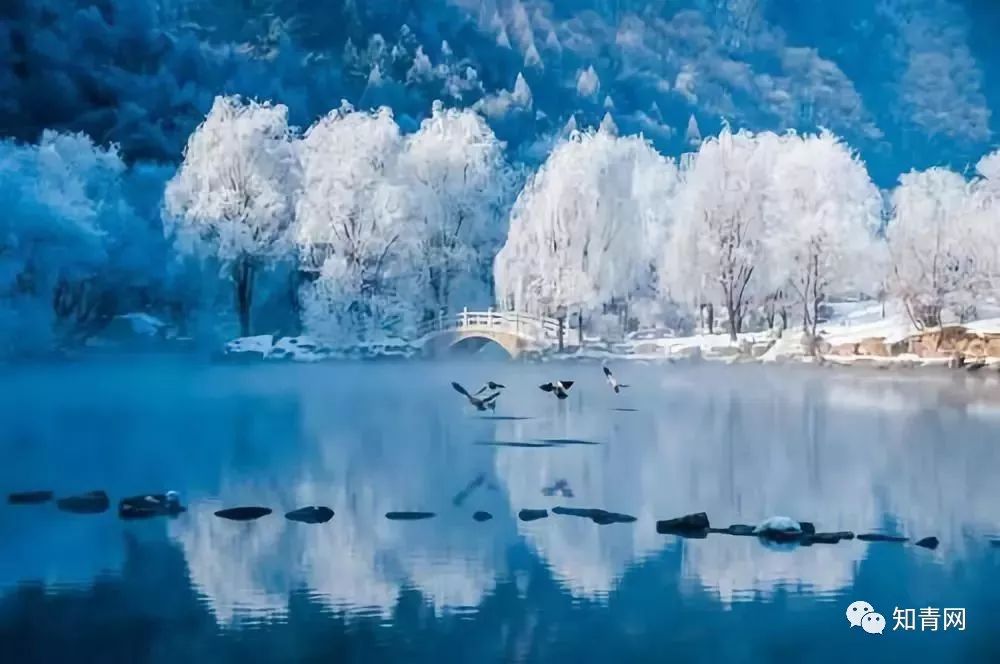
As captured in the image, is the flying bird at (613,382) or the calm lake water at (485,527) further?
the flying bird at (613,382)

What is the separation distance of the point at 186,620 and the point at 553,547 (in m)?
1.63

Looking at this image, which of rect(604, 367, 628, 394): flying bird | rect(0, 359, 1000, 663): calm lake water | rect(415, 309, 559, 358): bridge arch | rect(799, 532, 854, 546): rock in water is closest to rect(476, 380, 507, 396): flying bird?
rect(0, 359, 1000, 663): calm lake water

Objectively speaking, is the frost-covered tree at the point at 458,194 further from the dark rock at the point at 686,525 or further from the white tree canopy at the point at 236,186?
the dark rock at the point at 686,525

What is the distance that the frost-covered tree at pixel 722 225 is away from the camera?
1150 cm

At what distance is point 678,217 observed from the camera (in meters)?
12.1

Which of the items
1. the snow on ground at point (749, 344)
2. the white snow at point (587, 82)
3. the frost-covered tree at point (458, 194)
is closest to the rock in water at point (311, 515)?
the snow on ground at point (749, 344)

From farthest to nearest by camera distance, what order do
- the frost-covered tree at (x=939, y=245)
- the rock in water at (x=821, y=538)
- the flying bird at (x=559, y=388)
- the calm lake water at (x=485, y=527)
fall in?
the frost-covered tree at (x=939, y=245) < the flying bird at (x=559, y=388) < the rock in water at (x=821, y=538) < the calm lake water at (x=485, y=527)

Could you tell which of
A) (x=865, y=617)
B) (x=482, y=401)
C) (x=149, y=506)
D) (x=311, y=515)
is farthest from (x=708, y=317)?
(x=865, y=617)

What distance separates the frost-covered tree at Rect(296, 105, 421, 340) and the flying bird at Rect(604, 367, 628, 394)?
1.85 m

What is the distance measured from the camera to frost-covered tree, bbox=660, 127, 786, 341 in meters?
11.5

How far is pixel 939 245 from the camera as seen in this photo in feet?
35.1

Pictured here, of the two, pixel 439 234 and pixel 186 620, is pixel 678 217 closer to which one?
pixel 439 234

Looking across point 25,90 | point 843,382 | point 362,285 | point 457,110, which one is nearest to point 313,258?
point 362,285

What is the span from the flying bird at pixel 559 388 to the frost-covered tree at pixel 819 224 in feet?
9.46
